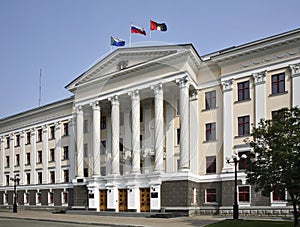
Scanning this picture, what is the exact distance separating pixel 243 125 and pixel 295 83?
20.4 feet

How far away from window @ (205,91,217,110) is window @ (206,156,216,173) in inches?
200

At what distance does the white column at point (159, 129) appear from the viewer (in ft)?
131

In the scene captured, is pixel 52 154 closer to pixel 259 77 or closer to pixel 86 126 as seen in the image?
pixel 86 126

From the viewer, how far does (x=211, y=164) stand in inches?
1590

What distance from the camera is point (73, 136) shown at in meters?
52.8

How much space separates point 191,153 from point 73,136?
61.5ft

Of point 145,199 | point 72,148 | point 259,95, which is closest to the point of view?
point 259,95

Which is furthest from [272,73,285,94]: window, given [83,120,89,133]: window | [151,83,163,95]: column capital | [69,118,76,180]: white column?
[69,118,76,180]: white column

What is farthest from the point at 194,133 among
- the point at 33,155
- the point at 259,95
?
the point at 33,155

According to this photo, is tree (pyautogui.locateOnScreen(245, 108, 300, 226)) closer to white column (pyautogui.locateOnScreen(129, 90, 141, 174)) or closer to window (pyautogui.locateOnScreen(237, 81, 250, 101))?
window (pyautogui.locateOnScreen(237, 81, 250, 101))

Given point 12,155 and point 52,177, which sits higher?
point 12,155

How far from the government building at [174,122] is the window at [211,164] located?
10cm

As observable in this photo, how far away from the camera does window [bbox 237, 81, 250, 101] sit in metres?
38.4

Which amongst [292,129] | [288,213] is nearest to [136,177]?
[288,213]
